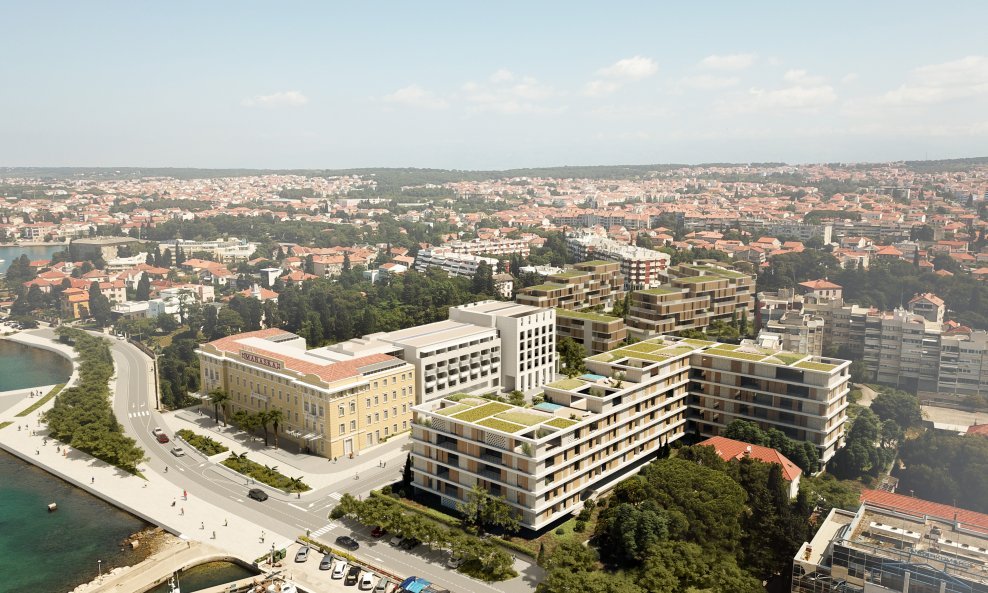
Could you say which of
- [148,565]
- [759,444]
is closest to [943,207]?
[759,444]

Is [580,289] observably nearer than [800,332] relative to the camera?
No

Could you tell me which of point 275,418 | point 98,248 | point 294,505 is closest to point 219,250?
point 98,248

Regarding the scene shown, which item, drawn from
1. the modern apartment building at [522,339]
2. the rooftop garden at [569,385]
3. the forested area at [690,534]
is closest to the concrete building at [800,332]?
the modern apartment building at [522,339]

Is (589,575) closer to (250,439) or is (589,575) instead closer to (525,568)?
(525,568)

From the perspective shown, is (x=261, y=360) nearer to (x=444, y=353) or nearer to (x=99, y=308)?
(x=444, y=353)

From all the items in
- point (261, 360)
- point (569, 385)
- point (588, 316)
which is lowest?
point (261, 360)

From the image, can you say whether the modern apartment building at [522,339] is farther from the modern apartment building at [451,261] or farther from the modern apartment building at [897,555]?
the modern apartment building at [451,261]
